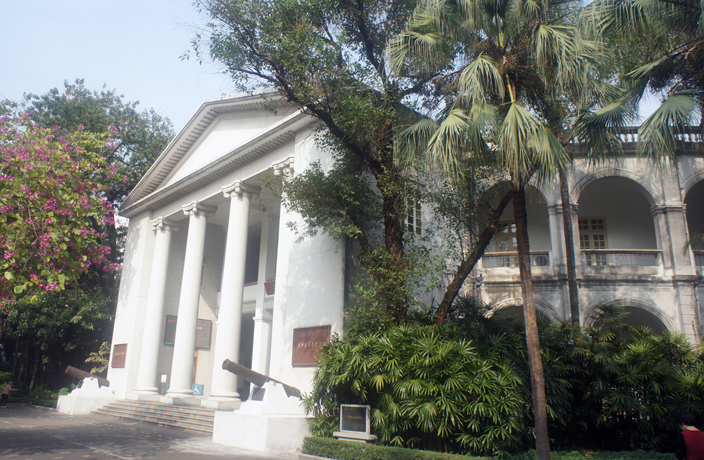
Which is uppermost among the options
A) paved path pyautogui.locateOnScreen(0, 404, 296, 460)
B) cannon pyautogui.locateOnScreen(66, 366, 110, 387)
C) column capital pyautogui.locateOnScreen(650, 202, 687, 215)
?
column capital pyautogui.locateOnScreen(650, 202, 687, 215)

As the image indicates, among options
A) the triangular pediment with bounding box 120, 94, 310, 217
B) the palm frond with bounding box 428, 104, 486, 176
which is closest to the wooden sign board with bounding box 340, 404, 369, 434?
the palm frond with bounding box 428, 104, 486, 176

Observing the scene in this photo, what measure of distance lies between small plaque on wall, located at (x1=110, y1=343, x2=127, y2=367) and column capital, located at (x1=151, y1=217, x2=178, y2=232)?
4.96 m

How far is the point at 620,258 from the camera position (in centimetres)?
1659

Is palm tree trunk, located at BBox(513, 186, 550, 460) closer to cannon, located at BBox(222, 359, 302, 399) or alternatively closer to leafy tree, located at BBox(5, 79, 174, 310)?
cannon, located at BBox(222, 359, 302, 399)

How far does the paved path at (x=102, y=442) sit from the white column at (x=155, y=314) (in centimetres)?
351

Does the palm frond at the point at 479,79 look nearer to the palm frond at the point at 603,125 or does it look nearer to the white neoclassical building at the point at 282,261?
the palm frond at the point at 603,125

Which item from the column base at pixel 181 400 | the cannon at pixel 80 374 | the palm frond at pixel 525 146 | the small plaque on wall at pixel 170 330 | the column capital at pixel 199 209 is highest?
the column capital at pixel 199 209

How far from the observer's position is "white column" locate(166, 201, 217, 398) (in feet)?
57.6

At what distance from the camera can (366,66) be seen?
38.1 ft

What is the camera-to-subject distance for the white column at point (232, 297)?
15320 mm

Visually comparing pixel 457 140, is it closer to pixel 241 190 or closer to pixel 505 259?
pixel 505 259

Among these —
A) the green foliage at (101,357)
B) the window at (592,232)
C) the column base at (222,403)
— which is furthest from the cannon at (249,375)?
the green foliage at (101,357)

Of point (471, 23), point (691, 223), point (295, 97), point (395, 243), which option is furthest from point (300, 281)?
point (691, 223)

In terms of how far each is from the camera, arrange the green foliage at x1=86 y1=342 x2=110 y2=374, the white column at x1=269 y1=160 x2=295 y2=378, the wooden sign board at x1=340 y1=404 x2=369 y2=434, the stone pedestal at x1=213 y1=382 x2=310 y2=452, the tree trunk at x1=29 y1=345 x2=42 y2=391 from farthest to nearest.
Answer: the tree trunk at x1=29 y1=345 x2=42 y2=391 < the green foliage at x1=86 y1=342 x2=110 y2=374 < the white column at x1=269 y1=160 x2=295 y2=378 < the stone pedestal at x1=213 y1=382 x2=310 y2=452 < the wooden sign board at x1=340 y1=404 x2=369 y2=434
